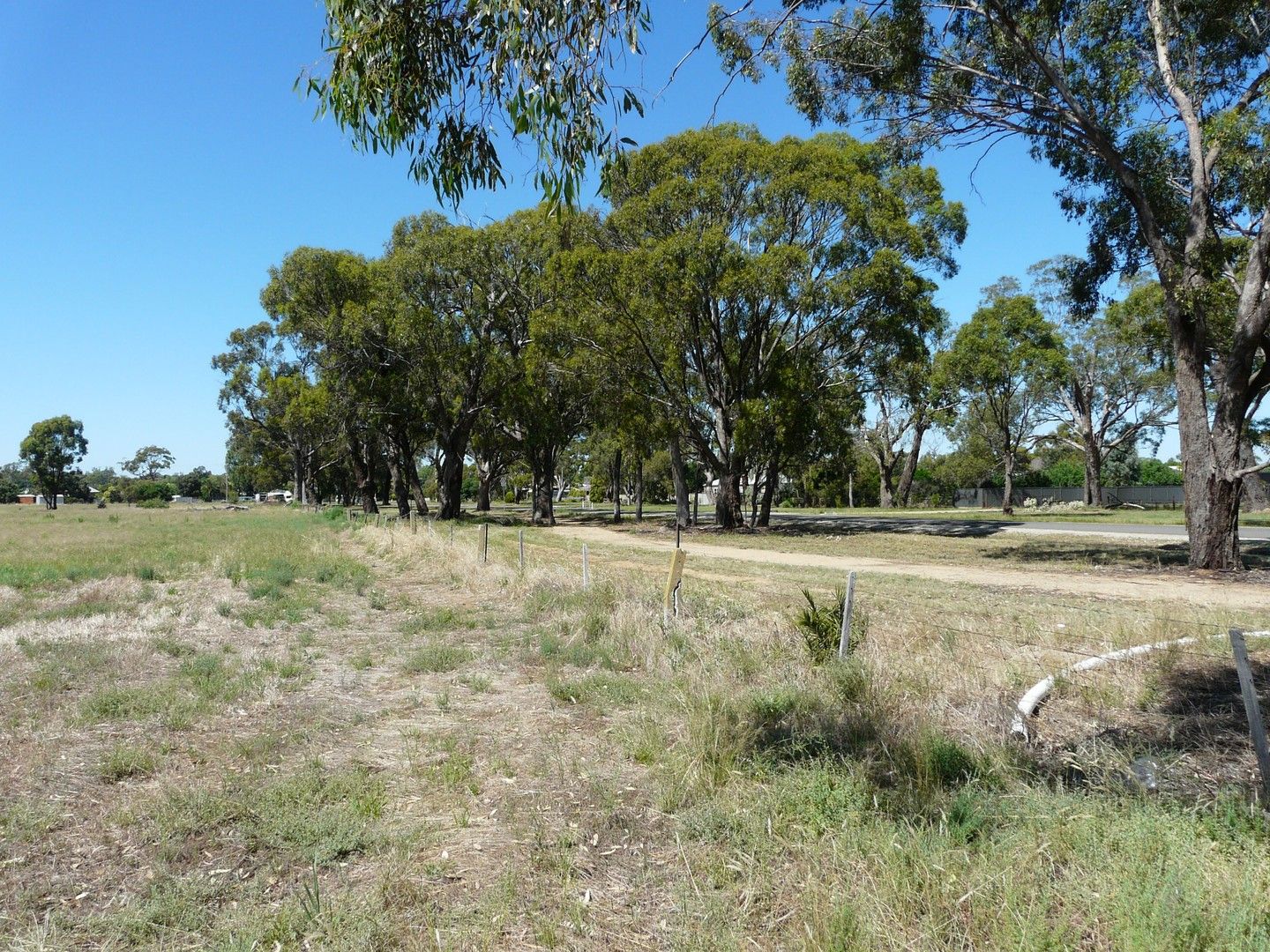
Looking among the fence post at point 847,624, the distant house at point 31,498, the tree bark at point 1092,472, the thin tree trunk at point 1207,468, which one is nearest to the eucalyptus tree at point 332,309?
the thin tree trunk at point 1207,468

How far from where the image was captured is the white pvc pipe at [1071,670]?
5.84 m

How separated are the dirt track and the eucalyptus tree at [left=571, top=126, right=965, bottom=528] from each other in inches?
299

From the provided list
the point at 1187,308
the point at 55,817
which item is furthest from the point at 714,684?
the point at 1187,308

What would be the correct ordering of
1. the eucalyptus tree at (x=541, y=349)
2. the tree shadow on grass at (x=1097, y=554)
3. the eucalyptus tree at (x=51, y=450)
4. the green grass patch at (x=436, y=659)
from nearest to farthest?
the green grass patch at (x=436, y=659) < the tree shadow on grass at (x=1097, y=554) < the eucalyptus tree at (x=541, y=349) < the eucalyptus tree at (x=51, y=450)

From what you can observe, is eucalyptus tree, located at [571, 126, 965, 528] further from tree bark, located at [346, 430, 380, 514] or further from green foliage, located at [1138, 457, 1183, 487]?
green foliage, located at [1138, 457, 1183, 487]

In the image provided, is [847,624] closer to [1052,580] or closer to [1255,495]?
[1052,580]

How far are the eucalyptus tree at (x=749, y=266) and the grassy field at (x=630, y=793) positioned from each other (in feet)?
59.9

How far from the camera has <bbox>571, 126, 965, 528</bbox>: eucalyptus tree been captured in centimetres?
2684

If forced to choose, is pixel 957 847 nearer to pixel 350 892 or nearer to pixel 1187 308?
pixel 350 892

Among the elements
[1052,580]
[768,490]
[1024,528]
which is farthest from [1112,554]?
[768,490]

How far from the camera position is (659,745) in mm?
6035

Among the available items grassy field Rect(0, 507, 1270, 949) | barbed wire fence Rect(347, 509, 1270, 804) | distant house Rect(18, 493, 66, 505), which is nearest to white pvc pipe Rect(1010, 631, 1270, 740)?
barbed wire fence Rect(347, 509, 1270, 804)

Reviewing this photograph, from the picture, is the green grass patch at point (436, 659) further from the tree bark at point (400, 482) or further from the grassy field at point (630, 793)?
the tree bark at point (400, 482)

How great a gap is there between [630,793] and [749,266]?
23.1 metres
